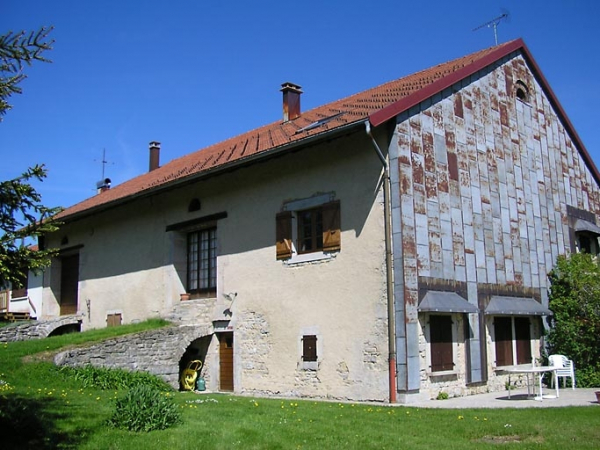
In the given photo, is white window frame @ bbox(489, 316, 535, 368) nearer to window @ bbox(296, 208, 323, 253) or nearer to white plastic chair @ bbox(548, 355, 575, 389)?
white plastic chair @ bbox(548, 355, 575, 389)

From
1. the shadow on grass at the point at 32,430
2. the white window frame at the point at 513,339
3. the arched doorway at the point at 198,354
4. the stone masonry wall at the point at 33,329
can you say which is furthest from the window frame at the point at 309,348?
the stone masonry wall at the point at 33,329

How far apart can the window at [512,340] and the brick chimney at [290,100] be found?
855 centimetres

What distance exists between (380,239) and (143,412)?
6096mm

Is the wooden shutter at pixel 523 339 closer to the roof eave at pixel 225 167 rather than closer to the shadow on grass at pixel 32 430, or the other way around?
the roof eave at pixel 225 167

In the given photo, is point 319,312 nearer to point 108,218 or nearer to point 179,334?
point 179,334

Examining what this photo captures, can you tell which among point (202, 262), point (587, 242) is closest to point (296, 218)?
point (202, 262)

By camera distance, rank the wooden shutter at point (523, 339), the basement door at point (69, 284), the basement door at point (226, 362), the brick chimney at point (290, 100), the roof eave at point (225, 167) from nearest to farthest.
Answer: the roof eave at point (225, 167) → the wooden shutter at point (523, 339) → the basement door at point (226, 362) → the brick chimney at point (290, 100) → the basement door at point (69, 284)

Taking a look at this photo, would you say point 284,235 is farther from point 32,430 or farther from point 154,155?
point 154,155

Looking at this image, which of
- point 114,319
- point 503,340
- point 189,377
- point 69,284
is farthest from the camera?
point 69,284

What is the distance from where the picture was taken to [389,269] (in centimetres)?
1248

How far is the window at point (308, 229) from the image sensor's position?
44.8 ft

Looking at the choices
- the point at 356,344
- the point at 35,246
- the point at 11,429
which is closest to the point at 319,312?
the point at 356,344

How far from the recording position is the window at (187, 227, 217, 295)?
57.1ft

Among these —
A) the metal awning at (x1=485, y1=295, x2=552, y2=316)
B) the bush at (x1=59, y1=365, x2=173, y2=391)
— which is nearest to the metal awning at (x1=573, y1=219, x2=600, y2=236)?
the metal awning at (x1=485, y1=295, x2=552, y2=316)
